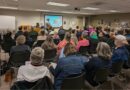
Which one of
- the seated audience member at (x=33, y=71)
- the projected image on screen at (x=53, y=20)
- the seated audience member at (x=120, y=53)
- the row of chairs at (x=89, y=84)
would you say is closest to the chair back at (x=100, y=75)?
the row of chairs at (x=89, y=84)

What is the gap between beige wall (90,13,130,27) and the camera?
15.8m

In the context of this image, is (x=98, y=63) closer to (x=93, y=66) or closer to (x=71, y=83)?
(x=93, y=66)

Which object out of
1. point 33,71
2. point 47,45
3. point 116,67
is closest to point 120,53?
point 116,67

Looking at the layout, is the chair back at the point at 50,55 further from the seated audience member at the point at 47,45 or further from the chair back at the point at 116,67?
the chair back at the point at 116,67

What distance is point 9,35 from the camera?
294 inches

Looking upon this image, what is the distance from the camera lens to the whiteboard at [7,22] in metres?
11.7

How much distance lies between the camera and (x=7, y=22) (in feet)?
39.0

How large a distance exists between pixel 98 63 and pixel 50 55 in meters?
1.83

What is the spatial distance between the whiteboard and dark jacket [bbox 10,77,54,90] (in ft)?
34.0

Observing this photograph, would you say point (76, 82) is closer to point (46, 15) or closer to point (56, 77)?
point (56, 77)

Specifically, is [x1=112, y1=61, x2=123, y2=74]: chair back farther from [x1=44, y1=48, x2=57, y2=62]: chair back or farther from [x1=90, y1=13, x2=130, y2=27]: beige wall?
[x1=90, y1=13, x2=130, y2=27]: beige wall

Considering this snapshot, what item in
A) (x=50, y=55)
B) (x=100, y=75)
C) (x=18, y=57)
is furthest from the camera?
(x=50, y=55)

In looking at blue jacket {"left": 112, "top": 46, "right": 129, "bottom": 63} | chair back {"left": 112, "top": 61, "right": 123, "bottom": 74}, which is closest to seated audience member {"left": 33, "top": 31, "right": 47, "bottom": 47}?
blue jacket {"left": 112, "top": 46, "right": 129, "bottom": 63}

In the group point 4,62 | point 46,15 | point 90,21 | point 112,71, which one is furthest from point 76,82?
point 90,21
